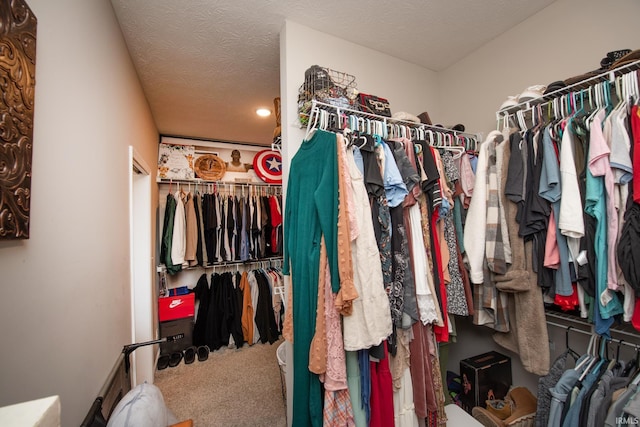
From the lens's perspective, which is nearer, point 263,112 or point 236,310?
point 263,112

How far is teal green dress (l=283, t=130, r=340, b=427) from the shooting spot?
40.7 inches

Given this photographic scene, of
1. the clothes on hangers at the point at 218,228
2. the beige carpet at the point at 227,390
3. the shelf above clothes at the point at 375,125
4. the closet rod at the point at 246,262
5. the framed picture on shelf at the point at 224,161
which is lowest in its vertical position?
the beige carpet at the point at 227,390

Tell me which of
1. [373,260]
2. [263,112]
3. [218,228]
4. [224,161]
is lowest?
[373,260]

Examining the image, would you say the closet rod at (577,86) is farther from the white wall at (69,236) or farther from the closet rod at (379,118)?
the white wall at (69,236)

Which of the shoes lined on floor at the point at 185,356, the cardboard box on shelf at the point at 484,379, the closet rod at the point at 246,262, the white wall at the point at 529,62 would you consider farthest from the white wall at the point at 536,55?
the shoes lined on floor at the point at 185,356

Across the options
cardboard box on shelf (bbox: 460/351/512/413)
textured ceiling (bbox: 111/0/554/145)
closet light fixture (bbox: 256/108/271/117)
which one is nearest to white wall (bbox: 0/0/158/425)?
textured ceiling (bbox: 111/0/554/145)

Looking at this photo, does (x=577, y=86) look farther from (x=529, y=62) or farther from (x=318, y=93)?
(x=318, y=93)

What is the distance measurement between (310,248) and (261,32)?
141cm

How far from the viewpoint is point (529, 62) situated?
1.53m

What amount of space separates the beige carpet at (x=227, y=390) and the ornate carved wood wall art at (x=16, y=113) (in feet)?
6.38

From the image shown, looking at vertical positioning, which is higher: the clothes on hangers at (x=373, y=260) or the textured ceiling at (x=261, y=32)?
the textured ceiling at (x=261, y=32)

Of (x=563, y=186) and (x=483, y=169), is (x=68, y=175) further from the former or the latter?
(x=563, y=186)

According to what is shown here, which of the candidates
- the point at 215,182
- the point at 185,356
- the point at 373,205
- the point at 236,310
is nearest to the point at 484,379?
the point at 373,205

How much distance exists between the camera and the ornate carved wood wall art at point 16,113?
517mm
